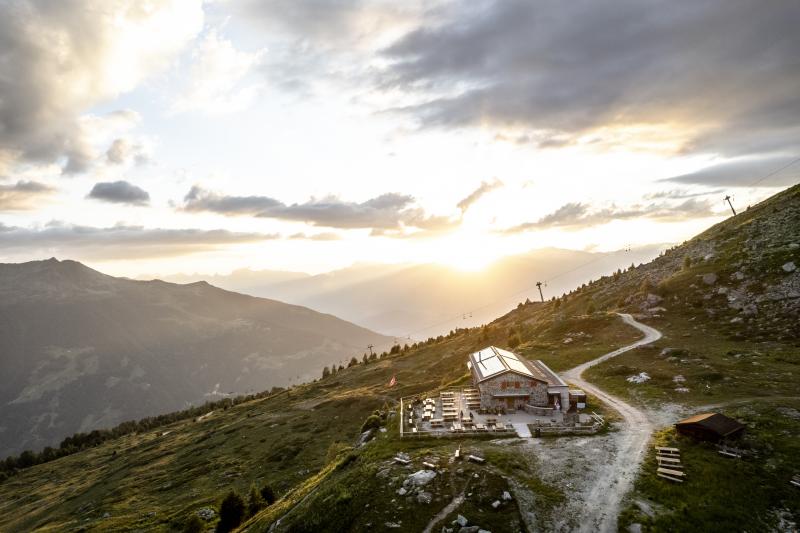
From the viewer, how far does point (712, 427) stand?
45.2m

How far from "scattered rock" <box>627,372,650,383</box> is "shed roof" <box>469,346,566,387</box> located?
11.6 meters

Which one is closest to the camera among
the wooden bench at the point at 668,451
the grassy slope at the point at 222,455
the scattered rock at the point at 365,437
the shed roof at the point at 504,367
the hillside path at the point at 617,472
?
the hillside path at the point at 617,472

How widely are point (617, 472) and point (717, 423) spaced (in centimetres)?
1353

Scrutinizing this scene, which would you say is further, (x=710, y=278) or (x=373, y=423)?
(x=710, y=278)

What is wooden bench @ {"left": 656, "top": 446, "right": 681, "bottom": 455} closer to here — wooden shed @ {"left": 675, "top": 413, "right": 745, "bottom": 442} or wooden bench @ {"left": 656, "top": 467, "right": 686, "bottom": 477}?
wooden bench @ {"left": 656, "top": 467, "right": 686, "bottom": 477}

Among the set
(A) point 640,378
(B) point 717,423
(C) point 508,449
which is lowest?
(C) point 508,449

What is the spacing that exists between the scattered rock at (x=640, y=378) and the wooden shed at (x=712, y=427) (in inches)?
843

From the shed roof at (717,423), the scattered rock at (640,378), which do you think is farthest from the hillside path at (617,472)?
the scattered rock at (640,378)

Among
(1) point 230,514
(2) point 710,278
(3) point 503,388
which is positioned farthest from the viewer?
(2) point 710,278

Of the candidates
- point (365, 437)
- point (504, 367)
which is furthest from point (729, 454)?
point (365, 437)

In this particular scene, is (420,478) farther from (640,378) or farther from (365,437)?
(640,378)

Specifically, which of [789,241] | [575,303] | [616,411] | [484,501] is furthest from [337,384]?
[789,241]

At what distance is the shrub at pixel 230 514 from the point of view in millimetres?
52906

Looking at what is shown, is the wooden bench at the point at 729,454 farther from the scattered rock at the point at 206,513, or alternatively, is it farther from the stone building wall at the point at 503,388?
the scattered rock at the point at 206,513
